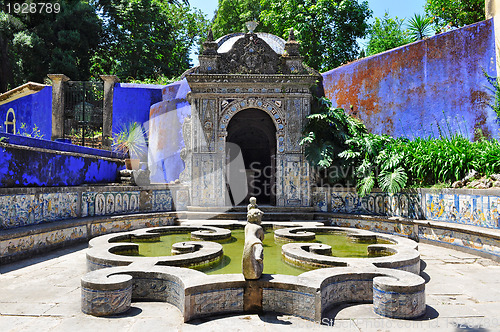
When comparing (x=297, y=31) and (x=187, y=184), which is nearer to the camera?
(x=187, y=184)

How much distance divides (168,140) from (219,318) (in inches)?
520

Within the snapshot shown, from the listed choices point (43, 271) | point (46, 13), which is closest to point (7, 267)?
point (43, 271)

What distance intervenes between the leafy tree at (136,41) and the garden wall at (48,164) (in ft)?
50.3

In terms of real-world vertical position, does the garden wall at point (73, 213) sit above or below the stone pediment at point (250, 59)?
below

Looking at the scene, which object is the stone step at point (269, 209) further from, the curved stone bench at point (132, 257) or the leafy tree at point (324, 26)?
the leafy tree at point (324, 26)

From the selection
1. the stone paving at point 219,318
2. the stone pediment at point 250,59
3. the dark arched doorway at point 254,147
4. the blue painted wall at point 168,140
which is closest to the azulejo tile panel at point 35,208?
the stone paving at point 219,318

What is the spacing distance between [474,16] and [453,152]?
11389mm

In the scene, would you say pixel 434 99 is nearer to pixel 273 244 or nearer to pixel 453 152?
pixel 453 152

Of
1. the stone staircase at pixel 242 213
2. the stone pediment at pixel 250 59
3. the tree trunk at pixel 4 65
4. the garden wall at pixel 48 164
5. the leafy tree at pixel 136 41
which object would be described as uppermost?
the leafy tree at pixel 136 41

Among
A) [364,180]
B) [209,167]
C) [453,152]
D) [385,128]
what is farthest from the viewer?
[385,128]

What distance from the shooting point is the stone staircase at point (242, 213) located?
10.5m

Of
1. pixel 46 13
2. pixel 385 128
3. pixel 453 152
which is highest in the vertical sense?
pixel 46 13

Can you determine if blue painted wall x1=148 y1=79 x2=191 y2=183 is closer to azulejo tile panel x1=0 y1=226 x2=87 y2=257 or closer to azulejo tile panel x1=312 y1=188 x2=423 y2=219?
azulejo tile panel x1=312 y1=188 x2=423 y2=219

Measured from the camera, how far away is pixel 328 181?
1116cm
